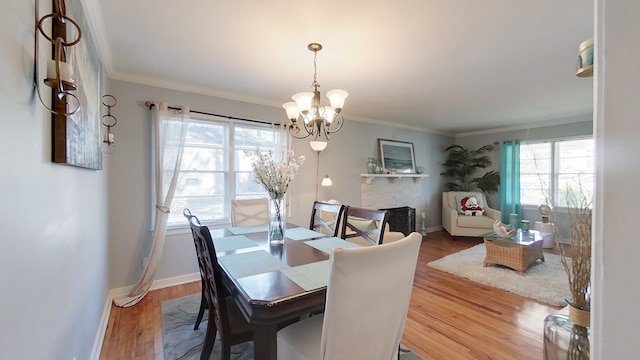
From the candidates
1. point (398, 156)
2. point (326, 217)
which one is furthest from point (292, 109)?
point (398, 156)

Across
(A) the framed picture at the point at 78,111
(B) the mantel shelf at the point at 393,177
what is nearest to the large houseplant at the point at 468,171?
(B) the mantel shelf at the point at 393,177

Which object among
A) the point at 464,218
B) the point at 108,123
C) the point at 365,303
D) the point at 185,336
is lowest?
the point at 185,336

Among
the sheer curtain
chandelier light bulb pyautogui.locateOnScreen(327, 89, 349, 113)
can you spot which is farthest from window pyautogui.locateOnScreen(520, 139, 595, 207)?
chandelier light bulb pyautogui.locateOnScreen(327, 89, 349, 113)

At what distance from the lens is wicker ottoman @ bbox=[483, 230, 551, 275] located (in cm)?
333

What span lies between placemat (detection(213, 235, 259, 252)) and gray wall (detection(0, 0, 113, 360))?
0.77m

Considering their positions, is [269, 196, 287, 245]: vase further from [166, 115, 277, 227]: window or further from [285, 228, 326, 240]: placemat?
[166, 115, 277, 227]: window

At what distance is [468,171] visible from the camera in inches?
244

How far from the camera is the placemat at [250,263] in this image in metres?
1.42

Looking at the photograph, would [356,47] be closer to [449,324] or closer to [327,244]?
[327,244]

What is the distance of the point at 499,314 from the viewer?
2449 mm

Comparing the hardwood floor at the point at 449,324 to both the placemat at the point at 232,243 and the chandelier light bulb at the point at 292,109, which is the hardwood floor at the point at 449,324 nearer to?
the placemat at the point at 232,243

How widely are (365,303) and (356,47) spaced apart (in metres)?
2.03

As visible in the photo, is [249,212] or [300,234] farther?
[249,212]

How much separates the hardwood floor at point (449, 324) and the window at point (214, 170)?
36.0 inches
